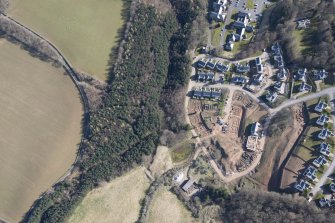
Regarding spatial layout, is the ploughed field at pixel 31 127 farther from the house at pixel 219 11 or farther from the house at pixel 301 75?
the house at pixel 301 75

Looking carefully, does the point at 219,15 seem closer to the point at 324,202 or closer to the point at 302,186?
the point at 302,186

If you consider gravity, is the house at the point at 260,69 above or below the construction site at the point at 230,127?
above

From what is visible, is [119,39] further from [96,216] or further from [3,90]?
[96,216]

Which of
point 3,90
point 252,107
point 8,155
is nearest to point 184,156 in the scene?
point 252,107

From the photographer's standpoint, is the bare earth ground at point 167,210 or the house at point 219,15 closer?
the bare earth ground at point 167,210

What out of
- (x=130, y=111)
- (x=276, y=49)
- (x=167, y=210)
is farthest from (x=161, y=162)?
(x=276, y=49)

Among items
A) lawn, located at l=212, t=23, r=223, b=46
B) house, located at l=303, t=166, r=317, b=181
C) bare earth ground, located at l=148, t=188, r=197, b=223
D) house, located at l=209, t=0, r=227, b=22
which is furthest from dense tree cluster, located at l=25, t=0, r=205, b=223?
house, located at l=303, t=166, r=317, b=181

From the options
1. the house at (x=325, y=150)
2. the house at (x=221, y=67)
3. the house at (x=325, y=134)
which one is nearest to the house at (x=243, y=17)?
the house at (x=221, y=67)
